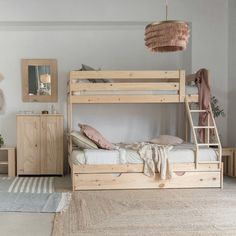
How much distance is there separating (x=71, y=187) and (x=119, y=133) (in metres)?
1.75

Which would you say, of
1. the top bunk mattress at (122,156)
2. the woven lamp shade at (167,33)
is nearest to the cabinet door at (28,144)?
the top bunk mattress at (122,156)

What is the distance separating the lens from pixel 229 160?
588cm

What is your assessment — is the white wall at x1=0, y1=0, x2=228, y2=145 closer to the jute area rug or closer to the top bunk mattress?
the top bunk mattress

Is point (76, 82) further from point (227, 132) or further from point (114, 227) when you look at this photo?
point (227, 132)

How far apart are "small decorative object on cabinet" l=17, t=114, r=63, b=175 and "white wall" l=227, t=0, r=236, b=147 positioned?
291cm

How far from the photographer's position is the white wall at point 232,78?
6065 mm

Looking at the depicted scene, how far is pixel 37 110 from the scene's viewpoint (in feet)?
20.7

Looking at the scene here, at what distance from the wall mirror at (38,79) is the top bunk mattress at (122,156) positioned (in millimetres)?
1770

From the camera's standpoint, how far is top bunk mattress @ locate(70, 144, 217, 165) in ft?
15.6

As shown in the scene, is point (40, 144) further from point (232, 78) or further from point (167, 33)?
point (232, 78)

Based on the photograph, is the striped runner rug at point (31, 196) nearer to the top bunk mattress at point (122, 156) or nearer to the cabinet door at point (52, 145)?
the cabinet door at point (52, 145)

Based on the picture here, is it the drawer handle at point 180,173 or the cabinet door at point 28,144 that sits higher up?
the cabinet door at point 28,144

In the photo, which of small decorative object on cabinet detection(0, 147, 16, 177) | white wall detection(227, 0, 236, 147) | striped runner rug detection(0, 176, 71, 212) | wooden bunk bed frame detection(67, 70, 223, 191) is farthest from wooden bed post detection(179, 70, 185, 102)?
small decorative object on cabinet detection(0, 147, 16, 177)

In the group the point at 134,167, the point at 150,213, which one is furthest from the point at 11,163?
the point at 150,213
